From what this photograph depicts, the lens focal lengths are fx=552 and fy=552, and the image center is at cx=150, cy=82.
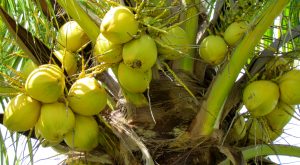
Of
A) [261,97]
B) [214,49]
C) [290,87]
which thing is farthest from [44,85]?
[290,87]

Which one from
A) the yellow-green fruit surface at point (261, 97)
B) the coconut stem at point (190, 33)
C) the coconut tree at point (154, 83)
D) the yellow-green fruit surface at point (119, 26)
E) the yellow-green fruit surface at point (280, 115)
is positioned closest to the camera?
the yellow-green fruit surface at point (119, 26)

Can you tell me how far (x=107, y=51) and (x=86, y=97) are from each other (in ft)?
0.65

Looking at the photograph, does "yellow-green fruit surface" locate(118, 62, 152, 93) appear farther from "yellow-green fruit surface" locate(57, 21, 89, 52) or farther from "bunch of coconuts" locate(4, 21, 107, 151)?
"yellow-green fruit surface" locate(57, 21, 89, 52)

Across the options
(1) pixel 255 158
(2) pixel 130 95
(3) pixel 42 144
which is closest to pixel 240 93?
(1) pixel 255 158

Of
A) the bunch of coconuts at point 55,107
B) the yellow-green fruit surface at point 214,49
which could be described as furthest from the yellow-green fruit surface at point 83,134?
the yellow-green fruit surface at point 214,49

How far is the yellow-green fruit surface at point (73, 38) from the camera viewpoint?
233 centimetres

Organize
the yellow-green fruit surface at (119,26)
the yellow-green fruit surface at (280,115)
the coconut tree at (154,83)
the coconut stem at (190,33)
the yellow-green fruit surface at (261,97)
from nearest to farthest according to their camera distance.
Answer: the yellow-green fruit surface at (119,26) < the coconut tree at (154,83) < the yellow-green fruit surface at (261,97) < the yellow-green fruit surface at (280,115) < the coconut stem at (190,33)

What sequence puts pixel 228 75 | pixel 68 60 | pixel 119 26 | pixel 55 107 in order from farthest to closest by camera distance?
1. pixel 68 60
2. pixel 228 75
3. pixel 55 107
4. pixel 119 26

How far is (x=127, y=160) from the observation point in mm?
2295

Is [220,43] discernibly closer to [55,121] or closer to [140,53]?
[140,53]

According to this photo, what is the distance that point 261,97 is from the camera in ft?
7.06

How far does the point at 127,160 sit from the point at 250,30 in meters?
0.73

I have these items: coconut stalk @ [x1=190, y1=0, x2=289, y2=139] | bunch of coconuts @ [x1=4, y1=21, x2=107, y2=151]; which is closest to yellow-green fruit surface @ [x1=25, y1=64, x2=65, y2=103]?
bunch of coconuts @ [x1=4, y1=21, x2=107, y2=151]

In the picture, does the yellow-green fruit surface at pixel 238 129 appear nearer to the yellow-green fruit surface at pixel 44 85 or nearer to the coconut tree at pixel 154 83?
the coconut tree at pixel 154 83
